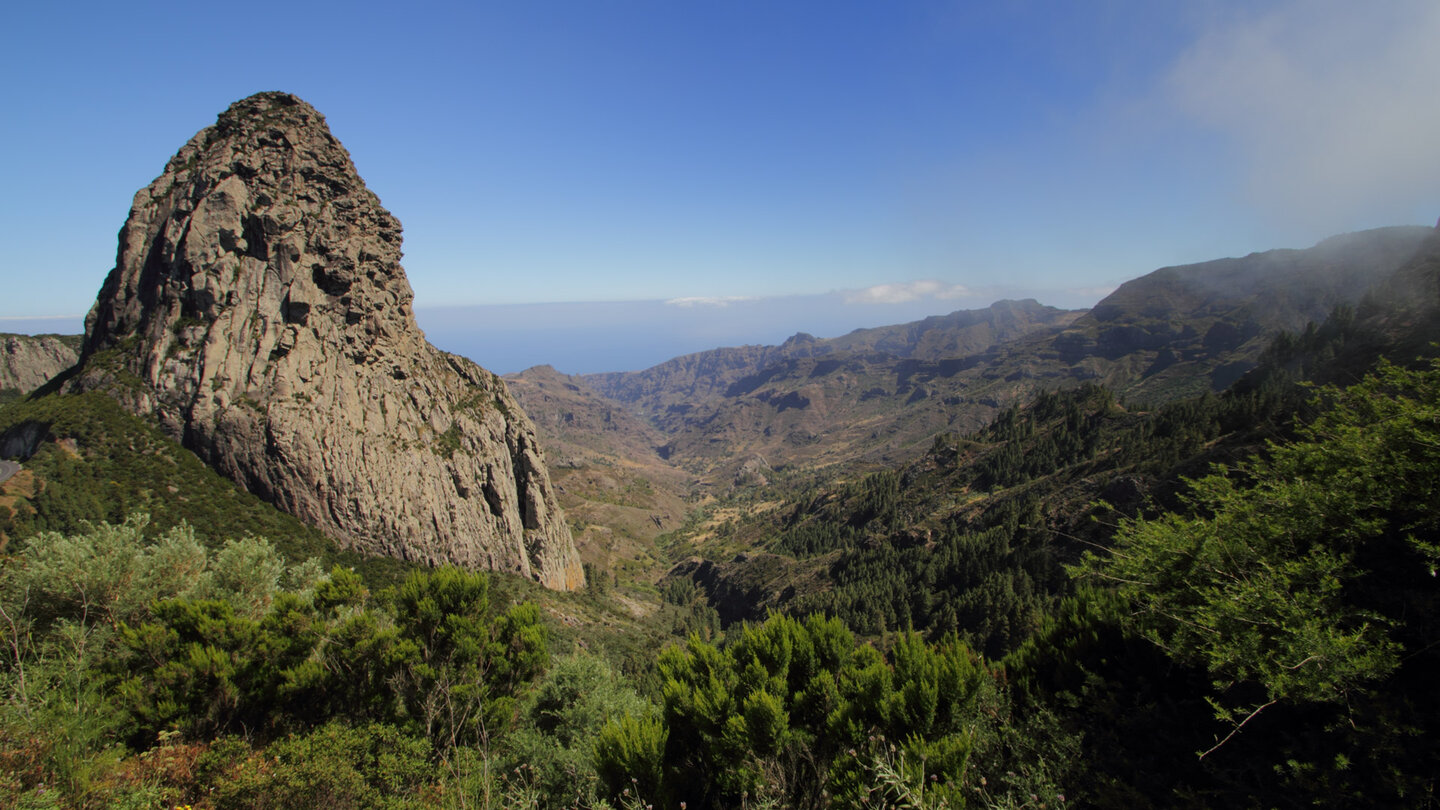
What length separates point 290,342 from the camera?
88.3 metres

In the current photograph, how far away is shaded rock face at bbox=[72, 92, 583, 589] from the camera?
265 ft

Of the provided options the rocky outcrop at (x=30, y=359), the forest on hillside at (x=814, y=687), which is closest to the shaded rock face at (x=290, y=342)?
the rocky outcrop at (x=30, y=359)

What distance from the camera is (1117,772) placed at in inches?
613

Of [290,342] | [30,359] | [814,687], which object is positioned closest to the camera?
[814,687]

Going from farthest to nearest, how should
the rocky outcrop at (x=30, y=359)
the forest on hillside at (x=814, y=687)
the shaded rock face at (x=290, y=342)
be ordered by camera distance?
the rocky outcrop at (x=30, y=359), the shaded rock face at (x=290, y=342), the forest on hillside at (x=814, y=687)

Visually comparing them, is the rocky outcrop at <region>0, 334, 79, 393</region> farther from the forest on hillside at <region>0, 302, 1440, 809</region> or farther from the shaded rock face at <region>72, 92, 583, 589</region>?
the forest on hillside at <region>0, 302, 1440, 809</region>

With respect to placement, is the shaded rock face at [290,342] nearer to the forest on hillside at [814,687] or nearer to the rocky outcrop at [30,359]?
the rocky outcrop at [30,359]

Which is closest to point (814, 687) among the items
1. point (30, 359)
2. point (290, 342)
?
point (290, 342)

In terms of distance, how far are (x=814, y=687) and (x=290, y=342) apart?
108 meters

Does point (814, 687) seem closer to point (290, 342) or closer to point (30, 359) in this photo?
point (290, 342)

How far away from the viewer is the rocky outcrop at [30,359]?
122 meters

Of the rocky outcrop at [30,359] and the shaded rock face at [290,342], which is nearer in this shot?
the shaded rock face at [290,342]

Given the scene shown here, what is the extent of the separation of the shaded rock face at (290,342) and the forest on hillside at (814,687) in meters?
67.3

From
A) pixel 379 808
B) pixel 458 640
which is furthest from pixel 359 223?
pixel 379 808
